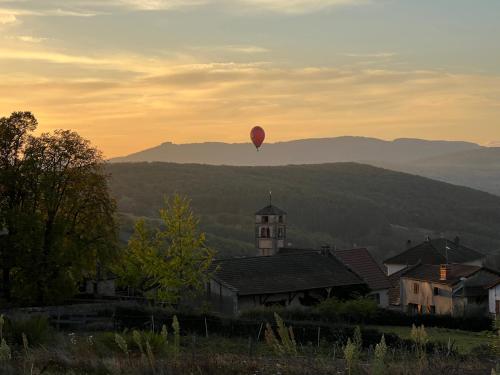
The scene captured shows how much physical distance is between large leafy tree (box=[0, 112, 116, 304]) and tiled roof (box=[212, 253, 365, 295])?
13.2 meters

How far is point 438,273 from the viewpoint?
211 ft

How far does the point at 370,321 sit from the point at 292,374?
33.3 metres

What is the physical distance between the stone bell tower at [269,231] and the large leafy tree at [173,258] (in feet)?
89.1

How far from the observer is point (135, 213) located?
176 metres

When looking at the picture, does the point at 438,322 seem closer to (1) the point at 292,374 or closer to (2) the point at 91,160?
(2) the point at 91,160

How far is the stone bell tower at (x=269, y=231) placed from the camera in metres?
79.1

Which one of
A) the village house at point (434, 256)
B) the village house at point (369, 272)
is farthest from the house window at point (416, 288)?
the village house at point (434, 256)

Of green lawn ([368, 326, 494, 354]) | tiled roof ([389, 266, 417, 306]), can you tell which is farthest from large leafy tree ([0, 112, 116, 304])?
tiled roof ([389, 266, 417, 306])

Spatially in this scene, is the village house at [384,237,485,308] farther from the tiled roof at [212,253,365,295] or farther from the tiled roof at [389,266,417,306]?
the tiled roof at [212,253,365,295]

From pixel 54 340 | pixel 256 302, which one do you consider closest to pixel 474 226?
pixel 256 302

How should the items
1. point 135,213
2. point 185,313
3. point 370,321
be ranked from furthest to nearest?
point 135,213 < point 370,321 < point 185,313

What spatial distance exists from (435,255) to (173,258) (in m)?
40.8

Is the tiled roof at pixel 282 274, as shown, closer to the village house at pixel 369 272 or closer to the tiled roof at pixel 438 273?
the village house at pixel 369 272

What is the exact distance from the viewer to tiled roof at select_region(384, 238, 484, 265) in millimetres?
79250
